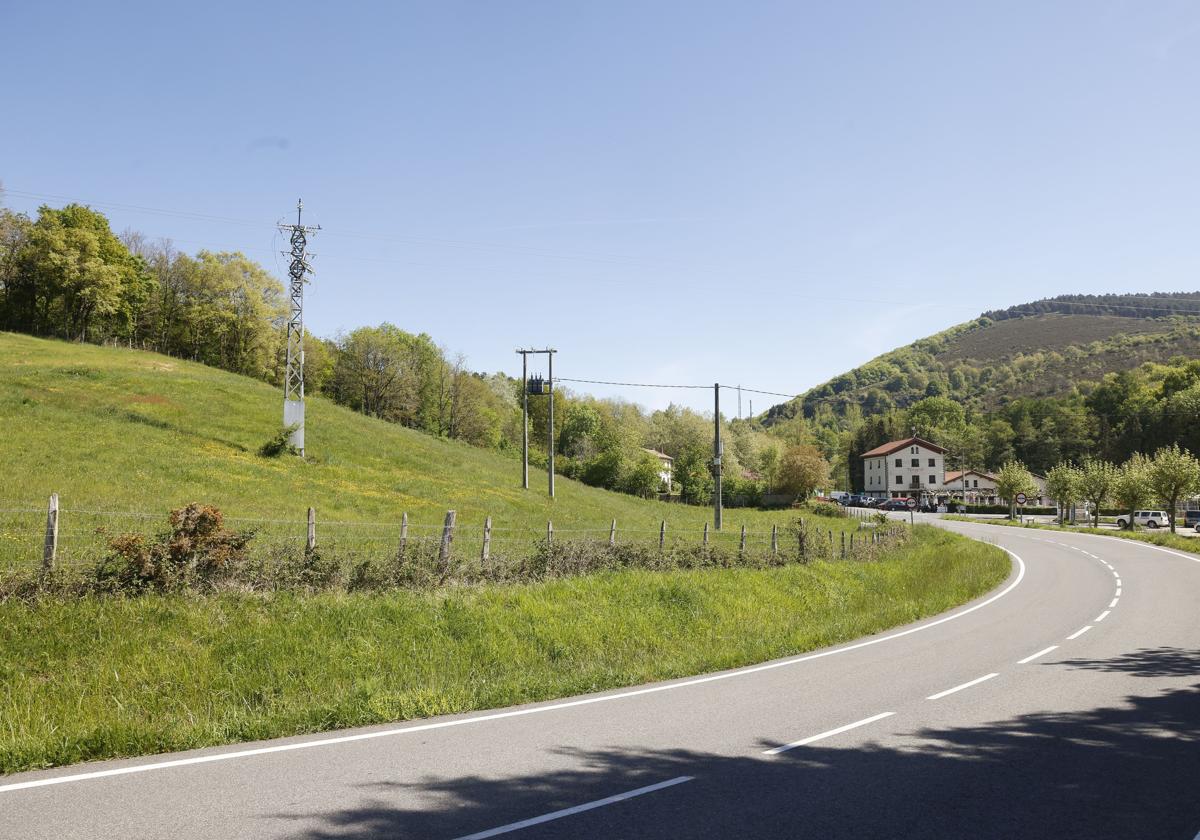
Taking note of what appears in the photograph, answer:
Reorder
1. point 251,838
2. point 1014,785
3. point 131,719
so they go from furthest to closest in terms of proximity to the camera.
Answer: point 131,719 → point 1014,785 → point 251,838

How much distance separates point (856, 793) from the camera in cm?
612

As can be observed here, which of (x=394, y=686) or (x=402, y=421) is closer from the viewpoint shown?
(x=394, y=686)

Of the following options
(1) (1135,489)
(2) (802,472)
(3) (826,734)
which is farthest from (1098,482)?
(3) (826,734)

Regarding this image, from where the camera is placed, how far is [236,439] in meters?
40.8

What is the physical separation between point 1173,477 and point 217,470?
5560cm

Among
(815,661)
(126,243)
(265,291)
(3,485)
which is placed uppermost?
(126,243)

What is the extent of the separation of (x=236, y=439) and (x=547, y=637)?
3253 cm

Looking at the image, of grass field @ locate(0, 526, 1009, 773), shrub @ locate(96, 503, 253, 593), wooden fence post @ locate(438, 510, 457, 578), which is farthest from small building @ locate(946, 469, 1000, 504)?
shrub @ locate(96, 503, 253, 593)

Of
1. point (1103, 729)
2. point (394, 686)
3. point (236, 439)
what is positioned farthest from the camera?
point (236, 439)

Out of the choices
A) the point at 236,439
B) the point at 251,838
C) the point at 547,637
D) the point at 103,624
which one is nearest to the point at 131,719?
the point at 103,624

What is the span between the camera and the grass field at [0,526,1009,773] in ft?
27.8

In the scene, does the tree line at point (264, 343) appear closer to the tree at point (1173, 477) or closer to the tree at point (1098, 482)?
the tree at point (1098, 482)

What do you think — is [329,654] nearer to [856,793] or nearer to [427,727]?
[427,727]

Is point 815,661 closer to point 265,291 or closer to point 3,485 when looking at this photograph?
point 3,485
